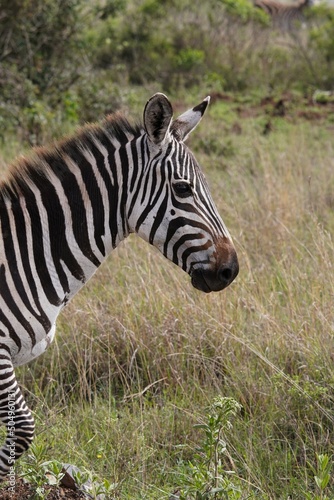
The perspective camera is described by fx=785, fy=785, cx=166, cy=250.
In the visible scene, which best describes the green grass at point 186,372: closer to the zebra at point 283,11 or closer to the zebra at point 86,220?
the zebra at point 86,220

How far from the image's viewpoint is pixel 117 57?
49.4 ft

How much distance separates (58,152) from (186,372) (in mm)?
1844

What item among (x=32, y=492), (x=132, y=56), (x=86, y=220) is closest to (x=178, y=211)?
(x=86, y=220)

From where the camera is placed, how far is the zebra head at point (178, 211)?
3785 millimetres

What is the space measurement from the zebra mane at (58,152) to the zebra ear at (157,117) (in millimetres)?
161

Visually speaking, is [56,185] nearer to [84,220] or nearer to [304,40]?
[84,220]

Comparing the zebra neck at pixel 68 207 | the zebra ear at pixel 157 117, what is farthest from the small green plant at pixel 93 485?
the zebra ear at pixel 157 117

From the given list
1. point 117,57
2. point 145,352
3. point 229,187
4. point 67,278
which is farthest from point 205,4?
point 67,278

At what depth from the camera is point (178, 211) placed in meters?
3.84

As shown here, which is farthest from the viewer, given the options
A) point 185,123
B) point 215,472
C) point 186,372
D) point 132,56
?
point 132,56

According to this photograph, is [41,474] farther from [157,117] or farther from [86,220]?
[157,117]

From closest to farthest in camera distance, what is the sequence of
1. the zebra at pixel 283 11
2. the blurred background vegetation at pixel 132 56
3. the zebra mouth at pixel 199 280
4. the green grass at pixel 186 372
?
the zebra mouth at pixel 199 280 → the green grass at pixel 186 372 → the blurred background vegetation at pixel 132 56 → the zebra at pixel 283 11

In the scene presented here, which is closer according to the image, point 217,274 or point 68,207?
point 217,274

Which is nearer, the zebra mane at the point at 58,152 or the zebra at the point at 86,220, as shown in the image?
the zebra at the point at 86,220
